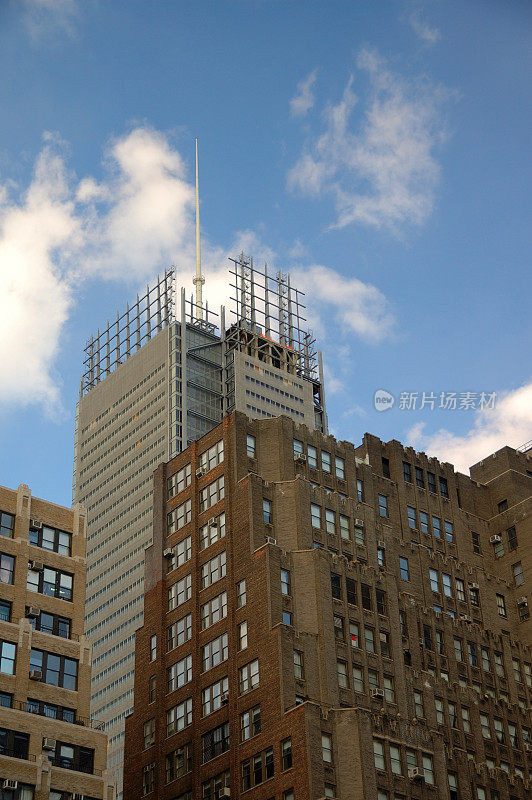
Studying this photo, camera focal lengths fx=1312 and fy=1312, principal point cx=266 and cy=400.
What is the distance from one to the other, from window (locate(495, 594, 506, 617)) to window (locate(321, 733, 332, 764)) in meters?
34.4

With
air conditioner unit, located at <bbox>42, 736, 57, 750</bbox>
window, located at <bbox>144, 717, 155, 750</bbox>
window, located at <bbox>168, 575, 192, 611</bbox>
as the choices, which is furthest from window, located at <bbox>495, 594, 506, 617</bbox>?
air conditioner unit, located at <bbox>42, 736, 57, 750</bbox>

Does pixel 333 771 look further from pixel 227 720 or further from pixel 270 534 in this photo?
pixel 270 534

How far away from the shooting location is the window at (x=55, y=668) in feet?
295

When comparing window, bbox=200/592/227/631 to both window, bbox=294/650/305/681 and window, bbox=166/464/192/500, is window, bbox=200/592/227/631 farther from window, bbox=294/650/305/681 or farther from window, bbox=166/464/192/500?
window, bbox=166/464/192/500

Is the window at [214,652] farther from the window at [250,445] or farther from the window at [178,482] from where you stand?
the window at [178,482]

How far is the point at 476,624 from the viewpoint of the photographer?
122062 millimetres

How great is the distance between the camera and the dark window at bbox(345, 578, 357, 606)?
109762 millimetres

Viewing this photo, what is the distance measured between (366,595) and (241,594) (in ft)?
35.7

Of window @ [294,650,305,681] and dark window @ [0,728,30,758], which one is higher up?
window @ [294,650,305,681]

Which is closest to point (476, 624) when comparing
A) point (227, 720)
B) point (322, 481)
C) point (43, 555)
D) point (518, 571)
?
point (518, 571)

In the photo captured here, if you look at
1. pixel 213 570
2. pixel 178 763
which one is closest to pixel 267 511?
pixel 213 570

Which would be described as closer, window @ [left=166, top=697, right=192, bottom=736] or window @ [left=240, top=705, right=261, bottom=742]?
window @ [left=240, top=705, right=261, bottom=742]

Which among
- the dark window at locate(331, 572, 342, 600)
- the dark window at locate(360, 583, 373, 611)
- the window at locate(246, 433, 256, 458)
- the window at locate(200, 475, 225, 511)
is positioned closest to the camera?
the dark window at locate(331, 572, 342, 600)

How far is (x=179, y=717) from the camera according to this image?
11056cm
